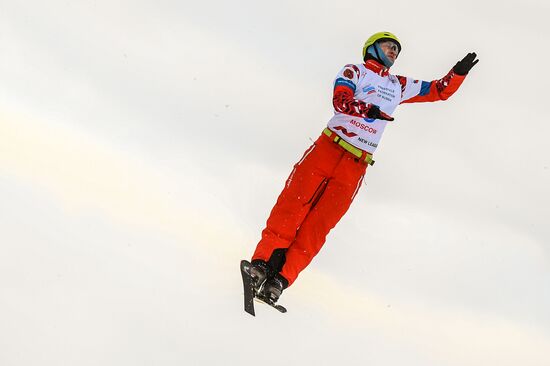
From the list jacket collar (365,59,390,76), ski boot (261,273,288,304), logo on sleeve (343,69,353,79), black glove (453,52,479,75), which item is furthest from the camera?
black glove (453,52,479,75)

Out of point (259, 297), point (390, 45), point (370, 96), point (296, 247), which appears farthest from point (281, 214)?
point (390, 45)

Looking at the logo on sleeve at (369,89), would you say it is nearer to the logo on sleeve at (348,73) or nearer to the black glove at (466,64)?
the logo on sleeve at (348,73)

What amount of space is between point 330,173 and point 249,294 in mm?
2161

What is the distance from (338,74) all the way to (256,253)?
2782 millimetres

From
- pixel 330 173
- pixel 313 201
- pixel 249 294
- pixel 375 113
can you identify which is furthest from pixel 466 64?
pixel 249 294

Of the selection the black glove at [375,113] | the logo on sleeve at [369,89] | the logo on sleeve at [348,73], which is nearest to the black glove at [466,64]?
the logo on sleeve at [369,89]

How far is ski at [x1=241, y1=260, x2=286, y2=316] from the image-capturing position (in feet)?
35.1

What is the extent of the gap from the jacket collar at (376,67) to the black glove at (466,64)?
3.59ft

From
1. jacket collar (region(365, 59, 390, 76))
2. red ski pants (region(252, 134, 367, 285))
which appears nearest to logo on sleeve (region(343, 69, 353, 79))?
jacket collar (region(365, 59, 390, 76))

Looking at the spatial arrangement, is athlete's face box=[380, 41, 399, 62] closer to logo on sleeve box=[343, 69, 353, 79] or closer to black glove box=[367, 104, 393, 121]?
logo on sleeve box=[343, 69, 353, 79]

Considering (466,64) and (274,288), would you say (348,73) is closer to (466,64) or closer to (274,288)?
(466,64)

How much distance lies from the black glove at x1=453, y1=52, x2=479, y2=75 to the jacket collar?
1095 mm

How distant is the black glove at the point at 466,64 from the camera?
11.7 m

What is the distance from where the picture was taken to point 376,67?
11477 mm
